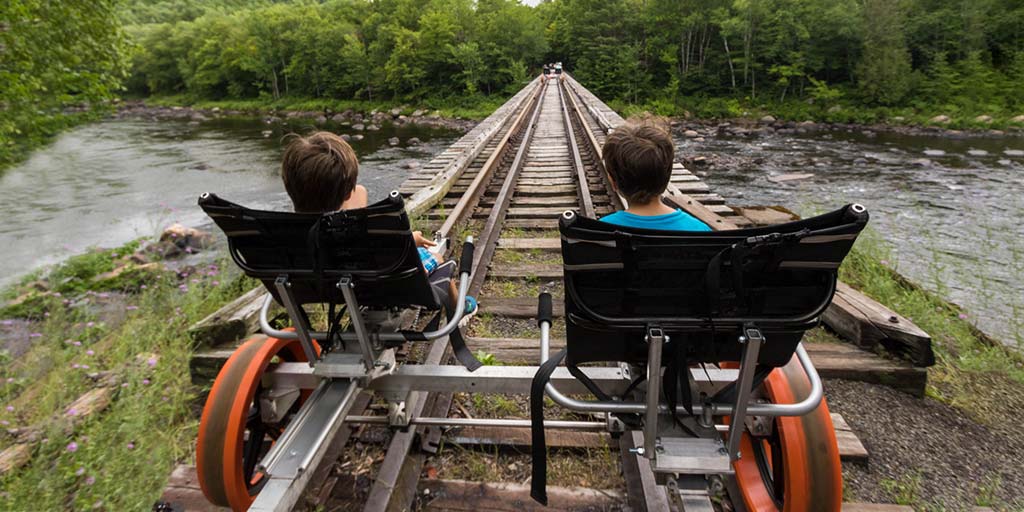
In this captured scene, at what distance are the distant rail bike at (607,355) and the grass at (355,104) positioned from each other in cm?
3395

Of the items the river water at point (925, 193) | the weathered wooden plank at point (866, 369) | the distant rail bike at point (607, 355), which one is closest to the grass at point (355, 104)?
the river water at point (925, 193)

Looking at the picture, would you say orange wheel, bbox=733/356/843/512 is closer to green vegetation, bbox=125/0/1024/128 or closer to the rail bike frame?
the rail bike frame

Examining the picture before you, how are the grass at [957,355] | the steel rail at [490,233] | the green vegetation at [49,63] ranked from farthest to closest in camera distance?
1. the green vegetation at [49,63]
2. the steel rail at [490,233]
3. the grass at [957,355]

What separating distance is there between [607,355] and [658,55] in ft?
144

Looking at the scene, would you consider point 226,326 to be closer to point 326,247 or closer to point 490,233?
point 326,247

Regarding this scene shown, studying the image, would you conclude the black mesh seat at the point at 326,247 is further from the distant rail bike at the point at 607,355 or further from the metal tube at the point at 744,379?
the metal tube at the point at 744,379

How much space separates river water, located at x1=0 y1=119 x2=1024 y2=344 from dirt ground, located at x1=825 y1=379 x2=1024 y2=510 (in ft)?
7.88

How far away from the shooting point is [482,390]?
2.00 m

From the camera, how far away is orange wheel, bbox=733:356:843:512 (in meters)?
1.57

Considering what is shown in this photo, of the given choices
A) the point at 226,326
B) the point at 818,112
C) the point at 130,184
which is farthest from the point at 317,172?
the point at 818,112

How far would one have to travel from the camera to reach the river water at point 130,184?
903cm

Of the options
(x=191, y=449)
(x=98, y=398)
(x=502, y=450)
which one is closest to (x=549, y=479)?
(x=502, y=450)

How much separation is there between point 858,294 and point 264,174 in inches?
594

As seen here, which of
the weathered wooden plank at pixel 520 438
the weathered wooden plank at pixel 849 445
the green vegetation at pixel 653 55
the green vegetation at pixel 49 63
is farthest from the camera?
the green vegetation at pixel 653 55
